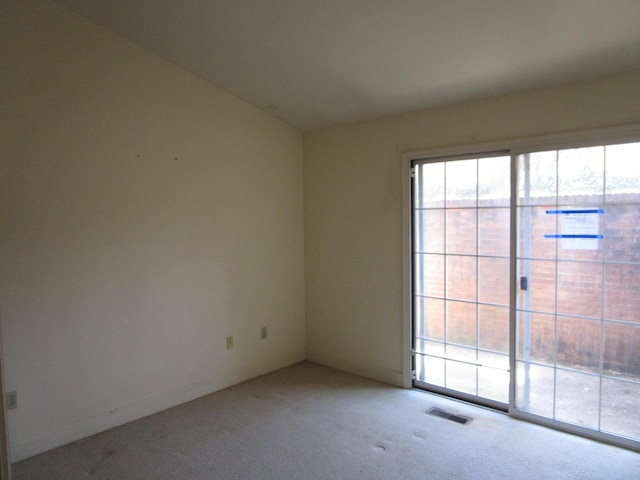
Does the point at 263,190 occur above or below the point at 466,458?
above

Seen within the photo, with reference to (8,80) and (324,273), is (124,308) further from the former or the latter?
(324,273)

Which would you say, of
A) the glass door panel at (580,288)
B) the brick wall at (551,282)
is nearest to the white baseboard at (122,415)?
the brick wall at (551,282)

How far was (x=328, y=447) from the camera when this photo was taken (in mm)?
2779

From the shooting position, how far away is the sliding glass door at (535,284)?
2723 millimetres

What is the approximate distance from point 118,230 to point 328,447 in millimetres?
2206

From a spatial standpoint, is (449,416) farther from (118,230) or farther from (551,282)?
(118,230)

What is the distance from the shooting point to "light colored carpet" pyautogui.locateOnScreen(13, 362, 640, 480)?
2498 mm

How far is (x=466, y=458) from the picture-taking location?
8.61 ft

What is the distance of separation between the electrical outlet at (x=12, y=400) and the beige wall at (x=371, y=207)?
2680 millimetres

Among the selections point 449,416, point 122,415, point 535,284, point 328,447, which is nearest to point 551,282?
point 535,284

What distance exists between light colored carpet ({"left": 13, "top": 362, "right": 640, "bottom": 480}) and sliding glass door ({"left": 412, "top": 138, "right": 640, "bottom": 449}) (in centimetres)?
25

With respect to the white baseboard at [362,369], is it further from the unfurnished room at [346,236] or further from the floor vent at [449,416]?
the floor vent at [449,416]

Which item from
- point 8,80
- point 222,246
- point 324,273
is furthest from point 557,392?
point 8,80

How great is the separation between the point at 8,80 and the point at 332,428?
10.5 ft
